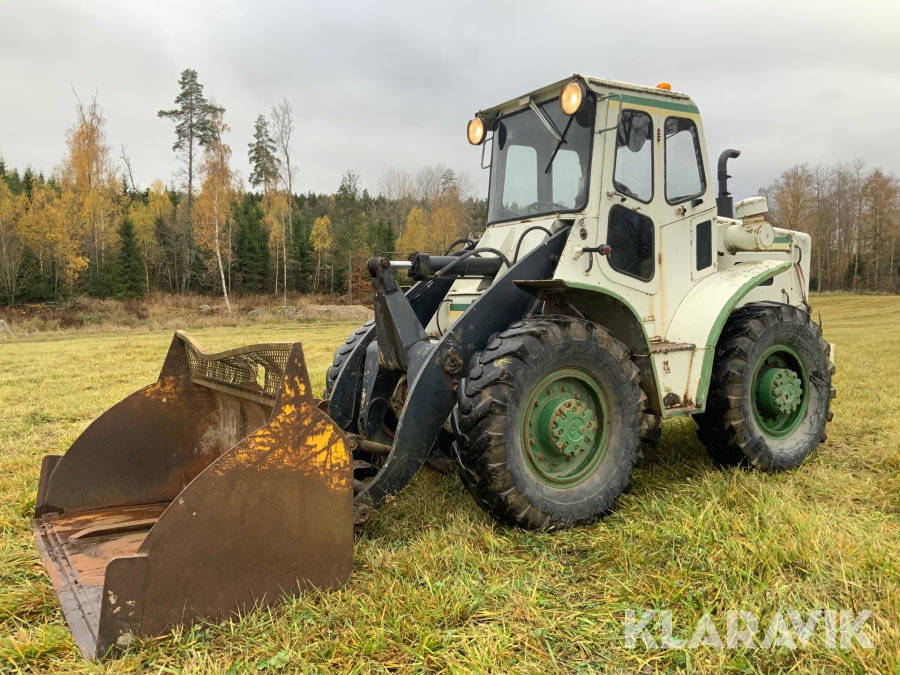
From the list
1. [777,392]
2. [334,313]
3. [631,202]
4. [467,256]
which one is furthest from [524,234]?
[334,313]

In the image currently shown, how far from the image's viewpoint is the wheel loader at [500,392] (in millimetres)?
2691

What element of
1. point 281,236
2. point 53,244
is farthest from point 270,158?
point 53,244

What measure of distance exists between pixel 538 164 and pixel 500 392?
6.91 ft

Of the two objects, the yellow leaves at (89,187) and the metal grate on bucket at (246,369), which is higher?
the yellow leaves at (89,187)

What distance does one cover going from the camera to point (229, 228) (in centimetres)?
4400

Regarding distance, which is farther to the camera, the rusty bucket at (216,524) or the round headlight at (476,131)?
the round headlight at (476,131)

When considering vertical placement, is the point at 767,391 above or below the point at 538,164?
below

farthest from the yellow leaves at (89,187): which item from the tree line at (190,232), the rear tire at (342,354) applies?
the rear tire at (342,354)

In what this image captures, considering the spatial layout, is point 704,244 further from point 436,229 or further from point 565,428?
point 436,229

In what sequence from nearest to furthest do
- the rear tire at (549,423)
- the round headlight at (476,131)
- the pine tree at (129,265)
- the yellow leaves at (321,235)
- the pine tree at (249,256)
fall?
the rear tire at (549,423) < the round headlight at (476,131) < the pine tree at (129,265) < the pine tree at (249,256) < the yellow leaves at (321,235)

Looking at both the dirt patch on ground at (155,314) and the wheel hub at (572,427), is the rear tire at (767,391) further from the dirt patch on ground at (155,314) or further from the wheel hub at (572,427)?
the dirt patch on ground at (155,314)

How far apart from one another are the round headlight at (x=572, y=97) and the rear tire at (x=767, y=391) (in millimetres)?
1969

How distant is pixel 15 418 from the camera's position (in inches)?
277

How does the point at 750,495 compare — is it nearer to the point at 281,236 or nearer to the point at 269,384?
the point at 269,384
